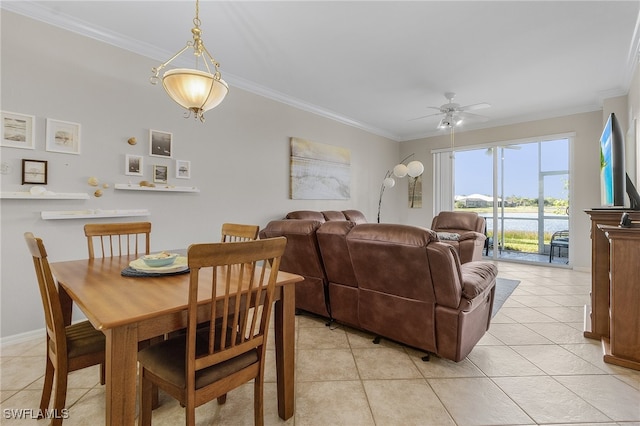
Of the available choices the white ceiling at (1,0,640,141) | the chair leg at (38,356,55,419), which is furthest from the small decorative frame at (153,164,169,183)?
the chair leg at (38,356,55,419)

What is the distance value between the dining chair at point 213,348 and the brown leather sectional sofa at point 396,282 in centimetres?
98

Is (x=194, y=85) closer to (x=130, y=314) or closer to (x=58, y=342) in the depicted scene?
(x=130, y=314)

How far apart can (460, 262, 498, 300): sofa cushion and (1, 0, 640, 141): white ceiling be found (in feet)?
7.13

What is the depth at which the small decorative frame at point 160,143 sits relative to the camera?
3.12 meters

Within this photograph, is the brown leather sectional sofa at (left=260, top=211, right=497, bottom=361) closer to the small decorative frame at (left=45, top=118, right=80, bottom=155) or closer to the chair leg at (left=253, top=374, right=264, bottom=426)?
the chair leg at (left=253, top=374, right=264, bottom=426)

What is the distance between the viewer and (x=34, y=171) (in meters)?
2.44

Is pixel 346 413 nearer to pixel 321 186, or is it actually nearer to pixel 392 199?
pixel 321 186

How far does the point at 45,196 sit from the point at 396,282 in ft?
9.48

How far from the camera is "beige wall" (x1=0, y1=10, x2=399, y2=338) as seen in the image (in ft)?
7.87

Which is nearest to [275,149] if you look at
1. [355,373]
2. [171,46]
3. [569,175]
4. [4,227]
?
[171,46]

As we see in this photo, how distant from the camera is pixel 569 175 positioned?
513 centimetres

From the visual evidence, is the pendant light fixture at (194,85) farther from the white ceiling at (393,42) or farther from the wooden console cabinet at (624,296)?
the wooden console cabinet at (624,296)

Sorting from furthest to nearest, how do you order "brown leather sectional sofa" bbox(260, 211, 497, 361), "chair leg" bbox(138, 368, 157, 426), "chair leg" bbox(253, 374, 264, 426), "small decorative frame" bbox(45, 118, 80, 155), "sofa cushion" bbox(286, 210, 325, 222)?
"sofa cushion" bbox(286, 210, 325, 222) → "small decorative frame" bbox(45, 118, 80, 155) → "brown leather sectional sofa" bbox(260, 211, 497, 361) → "chair leg" bbox(253, 374, 264, 426) → "chair leg" bbox(138, 368, 157, 426)

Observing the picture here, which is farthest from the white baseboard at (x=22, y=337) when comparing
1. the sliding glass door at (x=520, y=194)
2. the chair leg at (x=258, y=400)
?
the sliding glass door at (x=520, y=194)
